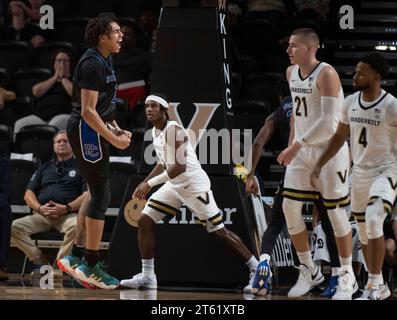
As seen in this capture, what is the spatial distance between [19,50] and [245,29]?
10.0 ft

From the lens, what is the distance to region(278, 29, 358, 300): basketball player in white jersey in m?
8.34

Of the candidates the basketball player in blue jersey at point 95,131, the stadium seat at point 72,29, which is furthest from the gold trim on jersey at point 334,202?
the stadium seat at point 72,29

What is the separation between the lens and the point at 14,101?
1340cm

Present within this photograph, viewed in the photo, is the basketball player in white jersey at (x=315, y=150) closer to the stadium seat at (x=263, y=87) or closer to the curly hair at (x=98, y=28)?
the curly hair at (x=98, y=28)

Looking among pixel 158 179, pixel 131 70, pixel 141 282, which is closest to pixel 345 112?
pixel 158 179

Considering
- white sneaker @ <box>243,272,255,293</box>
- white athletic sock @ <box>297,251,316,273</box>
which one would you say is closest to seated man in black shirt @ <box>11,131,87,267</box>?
white sneaker @ <box>243,272,255,293</box>

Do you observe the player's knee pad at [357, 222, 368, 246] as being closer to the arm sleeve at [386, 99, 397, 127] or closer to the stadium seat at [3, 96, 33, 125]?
the arm sleeve at [386, 99, 397, 127]

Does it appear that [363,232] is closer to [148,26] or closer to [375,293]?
[375,293]

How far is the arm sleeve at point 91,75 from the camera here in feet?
28.4

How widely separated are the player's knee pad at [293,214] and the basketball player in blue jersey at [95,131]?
138 centimetres

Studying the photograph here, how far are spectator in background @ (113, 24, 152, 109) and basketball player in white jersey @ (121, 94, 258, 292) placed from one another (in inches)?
131

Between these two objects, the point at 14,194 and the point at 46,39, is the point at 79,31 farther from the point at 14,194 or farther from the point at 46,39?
the point at 14,194
